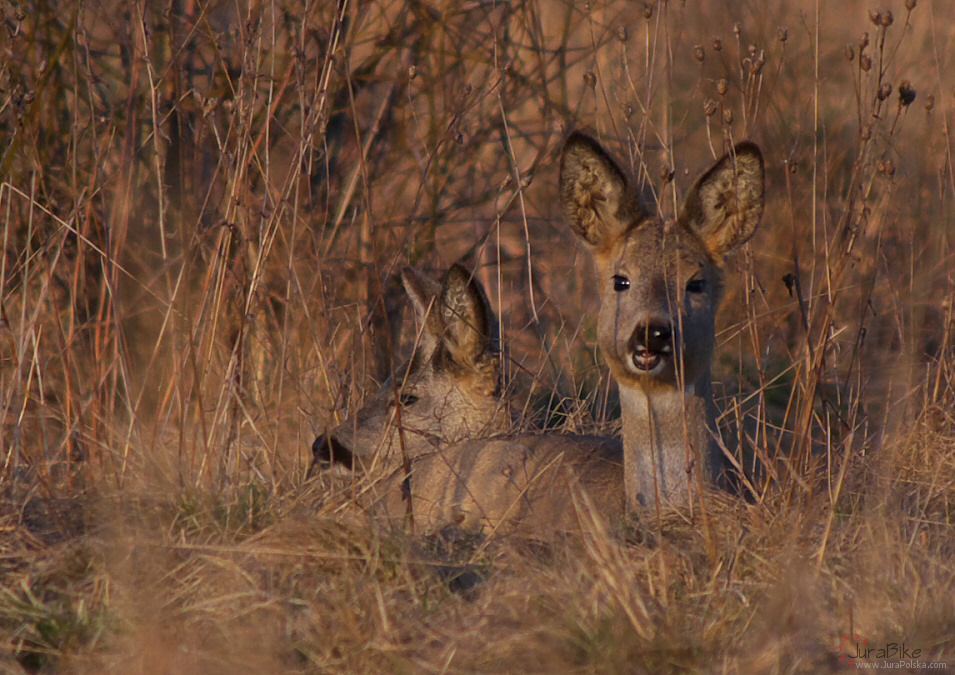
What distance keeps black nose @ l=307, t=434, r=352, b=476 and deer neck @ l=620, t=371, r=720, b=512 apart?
3.85ft

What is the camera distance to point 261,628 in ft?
9.69

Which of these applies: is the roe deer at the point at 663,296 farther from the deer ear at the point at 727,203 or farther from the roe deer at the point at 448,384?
the roe deer at the point at 448,384

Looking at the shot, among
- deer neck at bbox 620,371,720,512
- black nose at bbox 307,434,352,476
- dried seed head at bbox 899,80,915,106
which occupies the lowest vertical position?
black nose at bbox 307,434,352,476

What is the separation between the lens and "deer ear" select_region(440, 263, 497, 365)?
527 centimetres

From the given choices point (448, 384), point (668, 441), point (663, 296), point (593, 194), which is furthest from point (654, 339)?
point (448, 384)

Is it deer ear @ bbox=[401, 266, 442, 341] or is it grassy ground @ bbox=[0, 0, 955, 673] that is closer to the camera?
grassy ground @ bbox=[0, 0, 955, 673]

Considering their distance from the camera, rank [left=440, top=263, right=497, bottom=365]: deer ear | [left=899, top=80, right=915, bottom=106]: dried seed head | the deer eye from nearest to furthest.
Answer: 1. [left=899, top=80, right=915, bottom=106]: dried seed head
2. [left=440, top=263, right=497, bottom=365]: deer ear
3. the deer eye

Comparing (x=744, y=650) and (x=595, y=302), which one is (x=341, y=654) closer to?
(x=744, y=650)

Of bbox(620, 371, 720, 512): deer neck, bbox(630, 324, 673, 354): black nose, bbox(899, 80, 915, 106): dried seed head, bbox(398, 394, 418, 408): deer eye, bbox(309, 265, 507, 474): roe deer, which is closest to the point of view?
bbox(899, 80, 915, 106): dried seed head

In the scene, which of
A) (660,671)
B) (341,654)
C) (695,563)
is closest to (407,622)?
(341,654)

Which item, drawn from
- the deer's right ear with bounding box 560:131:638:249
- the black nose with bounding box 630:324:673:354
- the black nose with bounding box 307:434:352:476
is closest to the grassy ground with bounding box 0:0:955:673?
the black nose with bounding box 307:434:352:476

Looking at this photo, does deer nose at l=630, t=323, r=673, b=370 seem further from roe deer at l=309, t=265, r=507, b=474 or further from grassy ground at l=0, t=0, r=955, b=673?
roe deer at l=309, t=265, r=507, b=474

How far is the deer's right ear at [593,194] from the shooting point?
400 cm

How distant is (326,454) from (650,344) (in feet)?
5.83
